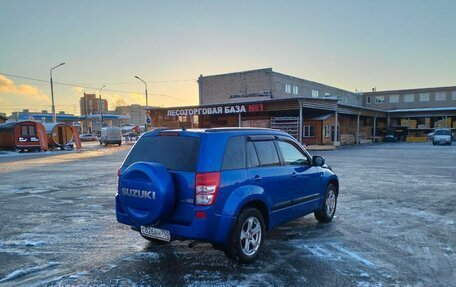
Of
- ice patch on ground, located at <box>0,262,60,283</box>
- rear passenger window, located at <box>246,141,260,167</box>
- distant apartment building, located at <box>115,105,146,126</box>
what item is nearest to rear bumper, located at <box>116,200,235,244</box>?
rear passenger window, located at <box>246,141,260,167</box>

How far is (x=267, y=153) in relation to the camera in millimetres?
5066

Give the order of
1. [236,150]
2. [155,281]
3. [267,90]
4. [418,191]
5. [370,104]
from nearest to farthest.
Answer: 1. [155,281]
2. [236,150]
3. [418,191]
4. [267,90]
5. [370,104]

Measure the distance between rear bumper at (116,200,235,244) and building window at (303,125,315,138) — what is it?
32.2 metres

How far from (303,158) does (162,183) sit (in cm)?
283

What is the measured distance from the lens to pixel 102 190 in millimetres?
10289

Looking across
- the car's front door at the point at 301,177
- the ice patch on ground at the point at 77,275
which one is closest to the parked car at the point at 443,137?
the car's front door at the point at 301,177

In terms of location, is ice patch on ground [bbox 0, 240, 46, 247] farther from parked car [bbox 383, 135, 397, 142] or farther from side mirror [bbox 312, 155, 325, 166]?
parked car [bbox 383, 135, 397, 142]

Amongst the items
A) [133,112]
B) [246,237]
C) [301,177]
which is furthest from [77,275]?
[133,112]

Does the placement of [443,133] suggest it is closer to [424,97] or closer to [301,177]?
[424,97]

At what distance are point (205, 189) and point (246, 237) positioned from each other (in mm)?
1033

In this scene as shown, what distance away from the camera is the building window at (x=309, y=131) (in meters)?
35.0

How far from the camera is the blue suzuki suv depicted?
4.07 m

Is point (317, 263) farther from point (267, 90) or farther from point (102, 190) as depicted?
point (267, 90)

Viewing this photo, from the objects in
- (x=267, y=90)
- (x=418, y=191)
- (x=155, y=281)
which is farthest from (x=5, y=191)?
(x=267, y=90)
